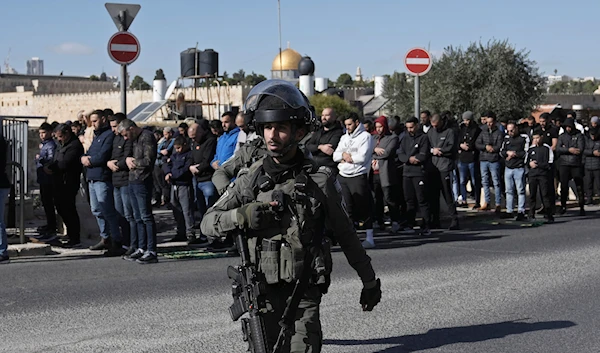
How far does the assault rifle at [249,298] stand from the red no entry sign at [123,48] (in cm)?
963

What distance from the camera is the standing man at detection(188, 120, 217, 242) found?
12.6 metres

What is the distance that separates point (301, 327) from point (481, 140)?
517 inches

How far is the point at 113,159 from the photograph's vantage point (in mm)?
11531

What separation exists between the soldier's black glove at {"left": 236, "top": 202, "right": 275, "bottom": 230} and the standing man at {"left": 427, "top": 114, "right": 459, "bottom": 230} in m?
10.4

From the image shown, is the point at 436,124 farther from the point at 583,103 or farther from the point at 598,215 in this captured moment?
the point at 583,103

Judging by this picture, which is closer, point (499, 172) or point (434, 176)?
point (434, 176)

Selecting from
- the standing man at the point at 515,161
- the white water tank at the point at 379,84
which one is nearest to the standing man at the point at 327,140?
the standing man at the point at 515,161

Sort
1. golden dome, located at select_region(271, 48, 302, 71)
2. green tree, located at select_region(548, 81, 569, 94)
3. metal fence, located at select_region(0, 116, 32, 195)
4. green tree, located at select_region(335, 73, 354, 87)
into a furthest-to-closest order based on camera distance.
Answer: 1. green tree, located at select_region(335, 73, 354, 87)
2. green tree, located at select_region(548, 81, 569, 94)
3. golden dome, located at select_region(271, 48, 302, 71)
4. metal fence, located at select_region(0, 116, 32, 195)

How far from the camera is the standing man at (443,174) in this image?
47.8 feet

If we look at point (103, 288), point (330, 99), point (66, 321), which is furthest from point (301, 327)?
point (330, 99)

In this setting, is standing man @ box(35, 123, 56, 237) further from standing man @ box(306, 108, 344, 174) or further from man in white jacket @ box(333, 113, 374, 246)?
man in white jacket @ box(333, 113, 374, 246)

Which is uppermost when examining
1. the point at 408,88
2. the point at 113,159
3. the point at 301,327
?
the point at 408,88

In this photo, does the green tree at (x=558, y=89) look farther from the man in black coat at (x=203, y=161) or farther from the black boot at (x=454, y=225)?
the man in black coat at (x=203, y=161)

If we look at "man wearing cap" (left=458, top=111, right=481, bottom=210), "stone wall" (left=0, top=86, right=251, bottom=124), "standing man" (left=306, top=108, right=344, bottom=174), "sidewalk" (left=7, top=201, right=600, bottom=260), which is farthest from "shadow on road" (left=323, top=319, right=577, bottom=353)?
"stone wall" (left=0, top=86, right=251, bottom=124)
